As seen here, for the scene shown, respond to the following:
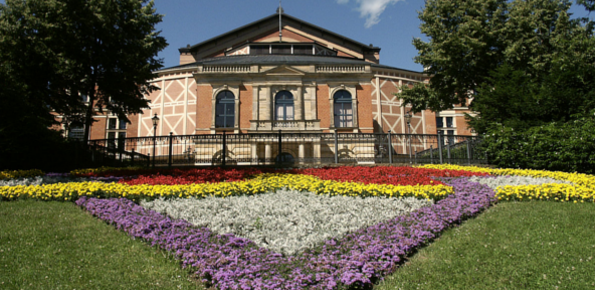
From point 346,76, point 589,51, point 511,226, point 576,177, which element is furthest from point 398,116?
point 511,226

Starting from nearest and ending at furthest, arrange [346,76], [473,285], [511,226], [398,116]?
[473,285] < [511,226] < [346,76] < [398,116]

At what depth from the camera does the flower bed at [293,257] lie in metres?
4.11

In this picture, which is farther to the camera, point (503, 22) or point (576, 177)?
point (503, 22)

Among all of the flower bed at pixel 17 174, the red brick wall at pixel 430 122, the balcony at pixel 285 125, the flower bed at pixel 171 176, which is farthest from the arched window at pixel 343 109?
the flower bed at pixel 17 174

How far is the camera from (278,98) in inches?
Answer: 1140

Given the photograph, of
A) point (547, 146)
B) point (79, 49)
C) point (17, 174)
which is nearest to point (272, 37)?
point (79, 49)

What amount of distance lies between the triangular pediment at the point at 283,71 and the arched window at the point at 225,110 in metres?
3.62

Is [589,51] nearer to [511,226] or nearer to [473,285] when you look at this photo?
[511,226]

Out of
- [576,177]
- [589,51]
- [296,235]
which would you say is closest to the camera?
[296,235]

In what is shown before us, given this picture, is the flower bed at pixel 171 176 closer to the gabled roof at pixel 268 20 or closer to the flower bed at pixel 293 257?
the flower bed at pixel 293 257

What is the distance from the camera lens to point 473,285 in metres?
4.24

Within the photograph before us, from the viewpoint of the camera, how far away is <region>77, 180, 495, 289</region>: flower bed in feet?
13.5

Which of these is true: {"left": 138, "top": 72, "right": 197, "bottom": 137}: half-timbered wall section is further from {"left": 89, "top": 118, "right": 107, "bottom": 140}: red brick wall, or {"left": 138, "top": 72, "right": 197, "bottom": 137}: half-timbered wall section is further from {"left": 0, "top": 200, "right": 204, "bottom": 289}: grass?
{"left": 0, "top": 200, "right": 204, "bottom": 289}: grass

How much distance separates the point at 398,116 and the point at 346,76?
39.3 ft
